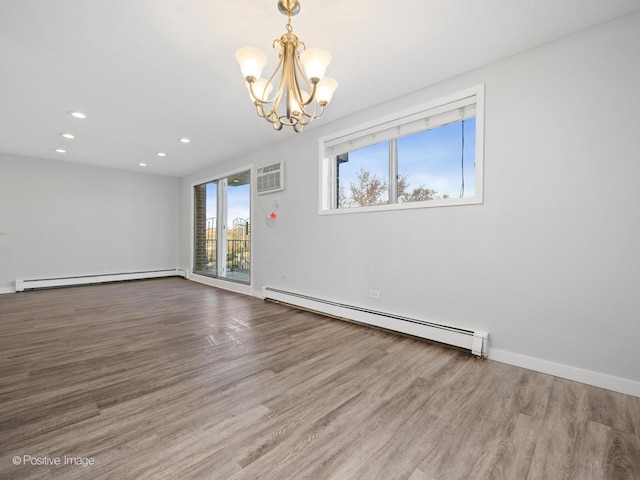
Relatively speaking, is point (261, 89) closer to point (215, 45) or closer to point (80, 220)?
point (215, 45)

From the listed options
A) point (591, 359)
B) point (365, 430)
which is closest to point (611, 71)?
point (591, 359)

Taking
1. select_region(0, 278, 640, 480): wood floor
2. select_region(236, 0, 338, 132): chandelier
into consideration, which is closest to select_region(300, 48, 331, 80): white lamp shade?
select_region(236, 0, 338, 132): chandelier

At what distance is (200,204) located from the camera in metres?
6.73

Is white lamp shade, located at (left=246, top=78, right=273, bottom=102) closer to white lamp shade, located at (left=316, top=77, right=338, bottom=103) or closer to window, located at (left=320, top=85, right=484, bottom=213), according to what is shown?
white lamp shade, located at (left=316, top=77, right=338, bottom=103)

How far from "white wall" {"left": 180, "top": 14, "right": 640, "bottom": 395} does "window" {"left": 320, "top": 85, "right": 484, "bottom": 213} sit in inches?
5.0

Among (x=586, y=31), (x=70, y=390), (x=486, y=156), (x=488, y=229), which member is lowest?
(x=70, y=390)

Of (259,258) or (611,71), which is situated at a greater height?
(611,71)

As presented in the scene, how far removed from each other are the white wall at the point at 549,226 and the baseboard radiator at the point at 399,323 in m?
0.09

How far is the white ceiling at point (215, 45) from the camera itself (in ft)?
6.06

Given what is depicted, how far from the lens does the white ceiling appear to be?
185 centimetres

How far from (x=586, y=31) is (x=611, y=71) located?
0.36 meters

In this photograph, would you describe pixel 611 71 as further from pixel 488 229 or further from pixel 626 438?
pixel 626 438

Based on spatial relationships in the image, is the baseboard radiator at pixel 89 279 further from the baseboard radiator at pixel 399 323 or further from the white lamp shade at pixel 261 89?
the white lamp shade at pixel 261 89

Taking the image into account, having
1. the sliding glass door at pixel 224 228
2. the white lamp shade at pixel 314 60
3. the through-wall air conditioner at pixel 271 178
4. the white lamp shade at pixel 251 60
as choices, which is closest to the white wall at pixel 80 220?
the sliding glass door at pixel 224 228
